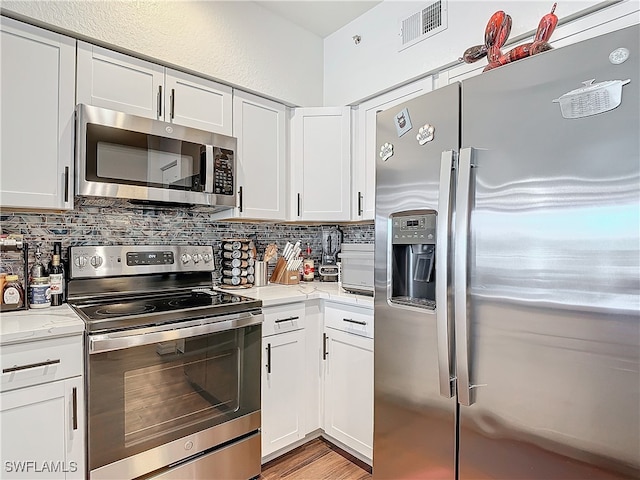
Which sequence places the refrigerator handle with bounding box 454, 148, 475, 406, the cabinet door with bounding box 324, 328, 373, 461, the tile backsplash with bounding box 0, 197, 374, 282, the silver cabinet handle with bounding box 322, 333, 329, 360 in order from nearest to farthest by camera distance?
the refrigerator handle with bounding box 454, 148, 475, 406
the tile backsplash with bounding box 0, 197, 374, 282
the cabinet door with bounding box 324, 328, 373, 461
the silver cabinet handle with bounding box 322, 333, 329, 360

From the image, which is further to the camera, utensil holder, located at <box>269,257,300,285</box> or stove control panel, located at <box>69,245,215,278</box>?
utensil holder, located at <box>269,257,300,285</box>

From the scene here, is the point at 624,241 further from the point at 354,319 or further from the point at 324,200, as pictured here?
the point at 324,200

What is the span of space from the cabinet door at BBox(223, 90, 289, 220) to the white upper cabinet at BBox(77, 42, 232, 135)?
0.11 m

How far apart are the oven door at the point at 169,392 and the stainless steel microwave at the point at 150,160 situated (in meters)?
0.68

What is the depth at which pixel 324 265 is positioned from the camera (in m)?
2.88

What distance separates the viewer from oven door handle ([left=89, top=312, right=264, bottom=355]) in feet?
4.70

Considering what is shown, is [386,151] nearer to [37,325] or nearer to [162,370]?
[162,370]

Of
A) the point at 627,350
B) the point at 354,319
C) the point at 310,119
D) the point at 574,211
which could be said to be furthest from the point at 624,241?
the point at 310,119

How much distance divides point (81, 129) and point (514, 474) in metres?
2.11

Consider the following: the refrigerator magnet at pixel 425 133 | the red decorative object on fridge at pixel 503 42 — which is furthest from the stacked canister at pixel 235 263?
the red decorative object on fridge at pixel 503 42

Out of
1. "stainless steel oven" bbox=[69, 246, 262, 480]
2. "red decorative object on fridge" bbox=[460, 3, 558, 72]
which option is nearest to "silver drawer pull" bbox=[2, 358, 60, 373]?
"stainless steel oven" bbox=[69, 246, 262, 480]

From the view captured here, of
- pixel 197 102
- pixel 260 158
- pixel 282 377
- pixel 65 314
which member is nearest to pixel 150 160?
pixel 197 102

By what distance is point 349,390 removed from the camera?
205cm

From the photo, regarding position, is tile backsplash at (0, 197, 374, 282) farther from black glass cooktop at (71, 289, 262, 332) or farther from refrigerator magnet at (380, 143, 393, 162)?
refrigerator magnet at (380, 143, 393, 162)
